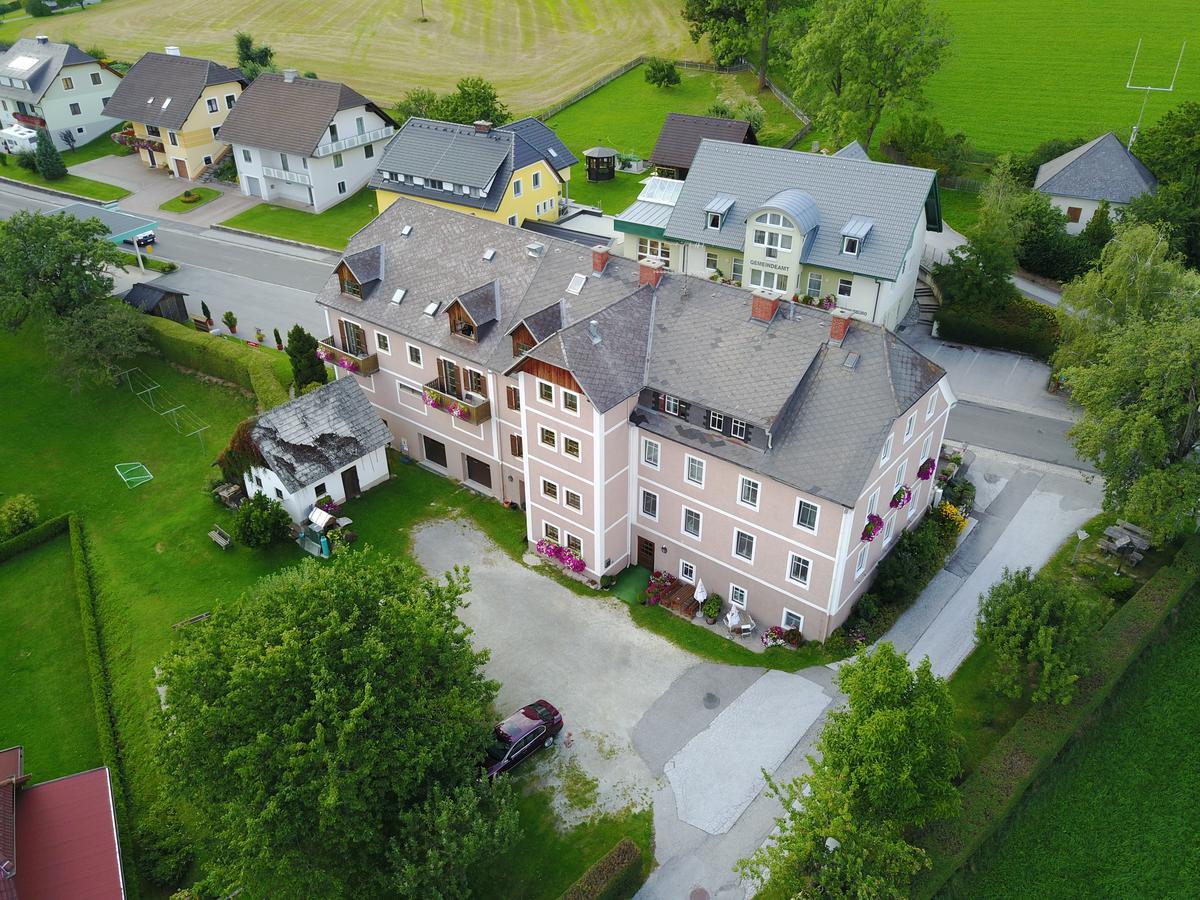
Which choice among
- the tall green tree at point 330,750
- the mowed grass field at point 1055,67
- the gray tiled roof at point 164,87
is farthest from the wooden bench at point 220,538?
the mowed grass field at point 1055,67

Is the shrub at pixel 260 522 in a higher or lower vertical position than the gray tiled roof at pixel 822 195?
lower

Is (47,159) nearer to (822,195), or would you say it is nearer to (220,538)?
(220,538)

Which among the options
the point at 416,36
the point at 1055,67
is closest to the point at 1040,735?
the point at 1055,67

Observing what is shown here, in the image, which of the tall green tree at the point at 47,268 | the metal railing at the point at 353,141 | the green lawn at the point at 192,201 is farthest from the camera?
the green lawn at the point at 192,201

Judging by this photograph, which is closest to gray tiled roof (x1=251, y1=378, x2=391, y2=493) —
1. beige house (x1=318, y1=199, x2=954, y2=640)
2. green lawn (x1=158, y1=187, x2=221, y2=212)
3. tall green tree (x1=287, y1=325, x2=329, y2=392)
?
beige house (x1=318, y1=199, x2=954, y2=640)

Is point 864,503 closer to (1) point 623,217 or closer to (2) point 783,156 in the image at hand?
(2) point 783,156

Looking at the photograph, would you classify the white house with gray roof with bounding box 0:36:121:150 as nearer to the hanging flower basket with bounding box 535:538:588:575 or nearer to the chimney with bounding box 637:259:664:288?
the chimney with bounding box 637:259:664:288

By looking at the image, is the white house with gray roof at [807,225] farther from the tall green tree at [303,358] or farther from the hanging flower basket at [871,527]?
the tall green tree at [303,358]

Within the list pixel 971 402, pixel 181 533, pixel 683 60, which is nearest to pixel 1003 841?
pixel 971 402
